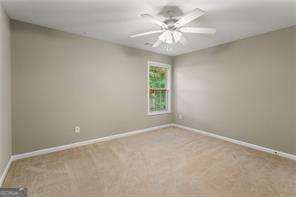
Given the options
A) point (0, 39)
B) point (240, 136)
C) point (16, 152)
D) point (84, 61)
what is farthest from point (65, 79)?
point (240, 136)

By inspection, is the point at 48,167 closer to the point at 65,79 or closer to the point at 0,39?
the point at 65,79

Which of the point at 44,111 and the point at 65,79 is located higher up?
the point at 65,79

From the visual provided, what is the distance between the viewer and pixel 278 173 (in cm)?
224

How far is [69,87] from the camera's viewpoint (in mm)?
3125

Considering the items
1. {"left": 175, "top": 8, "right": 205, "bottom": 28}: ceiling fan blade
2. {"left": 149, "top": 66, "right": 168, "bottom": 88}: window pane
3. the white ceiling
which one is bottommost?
{"left": 149, "top": 66, "right": 168, "bottom": 88}: window pane

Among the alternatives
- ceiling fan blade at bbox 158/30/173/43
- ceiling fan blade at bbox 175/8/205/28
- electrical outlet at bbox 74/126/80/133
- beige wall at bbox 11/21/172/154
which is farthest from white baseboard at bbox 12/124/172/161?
ceiling fan blade at bbox 175/8/205/28

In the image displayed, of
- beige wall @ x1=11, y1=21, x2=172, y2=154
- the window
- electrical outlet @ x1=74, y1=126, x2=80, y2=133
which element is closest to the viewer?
beige wall @ x1=11, y1=21, x2=172, y2=154

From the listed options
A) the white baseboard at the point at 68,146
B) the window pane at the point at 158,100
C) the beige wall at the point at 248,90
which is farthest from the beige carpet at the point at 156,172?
the window pane at the point at 158,100

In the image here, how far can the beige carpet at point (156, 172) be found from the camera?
1.83m

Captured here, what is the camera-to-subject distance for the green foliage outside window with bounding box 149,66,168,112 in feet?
15.6

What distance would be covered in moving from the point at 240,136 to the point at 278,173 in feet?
4.08

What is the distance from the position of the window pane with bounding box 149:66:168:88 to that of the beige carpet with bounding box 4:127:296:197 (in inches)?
86.0

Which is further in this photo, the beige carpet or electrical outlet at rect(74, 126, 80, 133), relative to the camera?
electrical outlet at rect(74, 126, 80, 133)

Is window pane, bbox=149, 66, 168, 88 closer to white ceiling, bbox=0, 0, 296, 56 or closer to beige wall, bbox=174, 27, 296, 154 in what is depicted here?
beige wall, bbox=174, 27, 296, 154
